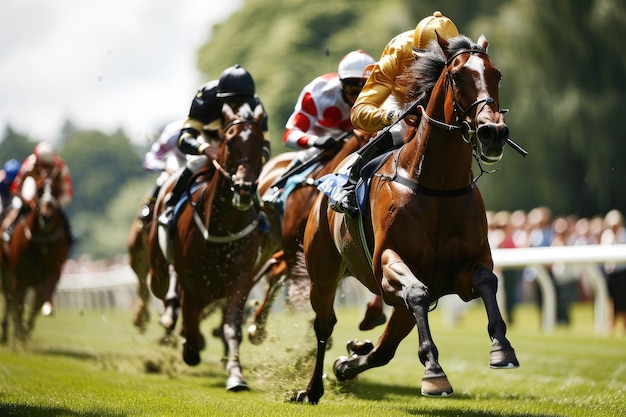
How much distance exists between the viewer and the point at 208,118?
8.88 m

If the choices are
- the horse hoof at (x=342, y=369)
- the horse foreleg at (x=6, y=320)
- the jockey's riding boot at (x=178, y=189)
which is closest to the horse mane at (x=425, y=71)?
the horse hoof at (x=342, y=369)

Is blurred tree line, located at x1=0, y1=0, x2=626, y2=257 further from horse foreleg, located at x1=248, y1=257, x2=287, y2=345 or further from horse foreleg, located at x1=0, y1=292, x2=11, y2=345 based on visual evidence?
horse foreleg, located at x1=248, y1=257, x2=287, y2=345

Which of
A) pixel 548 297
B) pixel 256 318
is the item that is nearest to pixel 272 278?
pixel 256 318

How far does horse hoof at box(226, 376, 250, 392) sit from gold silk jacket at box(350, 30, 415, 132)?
2.11m

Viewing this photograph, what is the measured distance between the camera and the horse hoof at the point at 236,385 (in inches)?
295

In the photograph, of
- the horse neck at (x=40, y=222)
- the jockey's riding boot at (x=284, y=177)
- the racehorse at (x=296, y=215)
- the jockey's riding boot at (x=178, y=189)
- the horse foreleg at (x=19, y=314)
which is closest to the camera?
the racehorse at (x=296, y=215)

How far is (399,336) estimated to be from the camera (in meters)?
6.19

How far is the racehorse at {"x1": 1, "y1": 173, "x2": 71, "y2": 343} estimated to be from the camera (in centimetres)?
1246

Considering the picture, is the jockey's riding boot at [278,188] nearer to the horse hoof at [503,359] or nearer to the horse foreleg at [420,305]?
the horse foreleg at [420,305]

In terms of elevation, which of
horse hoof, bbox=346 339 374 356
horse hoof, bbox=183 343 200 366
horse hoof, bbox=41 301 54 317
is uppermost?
horse hoof, bbox=346 339 374 356

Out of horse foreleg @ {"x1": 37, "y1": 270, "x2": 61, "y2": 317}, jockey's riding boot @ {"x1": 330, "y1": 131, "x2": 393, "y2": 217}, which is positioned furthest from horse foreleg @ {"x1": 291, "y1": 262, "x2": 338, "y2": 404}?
horse foreleg @ {"x1": 37, "y1": 270, "x2": 61, "y2": 317}

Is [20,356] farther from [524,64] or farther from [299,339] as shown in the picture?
[524,64]

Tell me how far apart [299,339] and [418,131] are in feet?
7.67

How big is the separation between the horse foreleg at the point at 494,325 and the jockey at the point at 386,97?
1.10m
